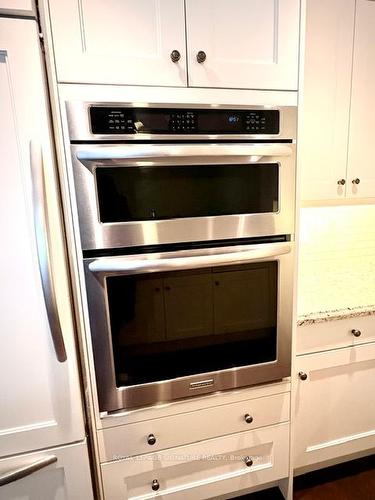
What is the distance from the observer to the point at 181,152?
895 millimetres

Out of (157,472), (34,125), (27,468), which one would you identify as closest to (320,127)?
(34,125)

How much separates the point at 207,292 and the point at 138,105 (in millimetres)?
626

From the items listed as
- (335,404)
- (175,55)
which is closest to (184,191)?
(175,55)

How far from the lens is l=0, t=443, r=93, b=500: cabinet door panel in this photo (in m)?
0.99

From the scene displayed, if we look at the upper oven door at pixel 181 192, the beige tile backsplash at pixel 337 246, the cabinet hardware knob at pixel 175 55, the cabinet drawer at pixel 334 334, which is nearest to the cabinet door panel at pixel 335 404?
the cabinet drawer at pixel 334 334

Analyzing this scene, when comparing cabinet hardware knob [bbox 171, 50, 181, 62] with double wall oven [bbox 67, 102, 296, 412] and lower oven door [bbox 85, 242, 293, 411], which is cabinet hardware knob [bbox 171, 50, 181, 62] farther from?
lower oven door [bbox 85, 242, 293, 411]

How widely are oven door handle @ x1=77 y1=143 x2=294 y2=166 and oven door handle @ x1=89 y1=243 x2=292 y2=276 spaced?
29 cm

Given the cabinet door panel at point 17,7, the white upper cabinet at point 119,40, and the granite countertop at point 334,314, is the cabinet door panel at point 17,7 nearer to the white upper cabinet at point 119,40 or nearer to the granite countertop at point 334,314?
the white upper cabinet at point 119,40

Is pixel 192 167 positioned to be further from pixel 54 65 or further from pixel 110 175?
pixel 54 65

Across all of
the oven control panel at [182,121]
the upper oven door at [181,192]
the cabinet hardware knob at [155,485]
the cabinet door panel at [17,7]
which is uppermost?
the cabinet door panel at [17,7]

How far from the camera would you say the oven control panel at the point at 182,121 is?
86cm

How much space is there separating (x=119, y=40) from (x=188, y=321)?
2.88 ft

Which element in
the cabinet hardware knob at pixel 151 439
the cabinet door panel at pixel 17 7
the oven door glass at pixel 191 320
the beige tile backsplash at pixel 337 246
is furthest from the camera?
the beige tile backsplash at pixel 337 246

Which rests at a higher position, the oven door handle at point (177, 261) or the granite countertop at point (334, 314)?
the oven door handle at point (177, 261)
